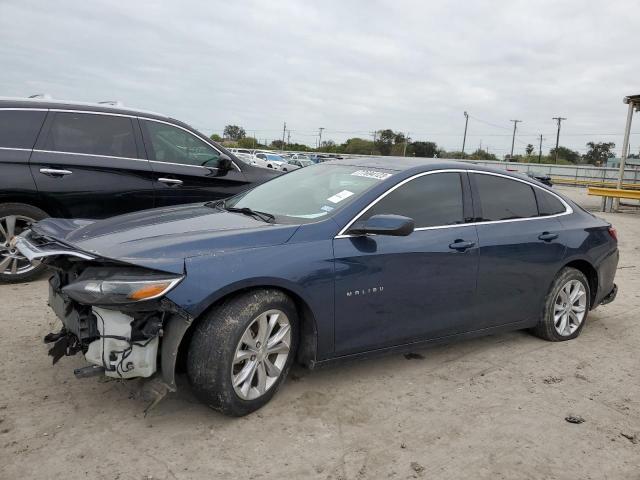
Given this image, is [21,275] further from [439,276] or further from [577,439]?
[577,439]

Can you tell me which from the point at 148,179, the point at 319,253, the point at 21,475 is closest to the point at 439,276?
the point at 319,253

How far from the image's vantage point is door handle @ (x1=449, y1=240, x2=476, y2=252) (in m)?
4.00

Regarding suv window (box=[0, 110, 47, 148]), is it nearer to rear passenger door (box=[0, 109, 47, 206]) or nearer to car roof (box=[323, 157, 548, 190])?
rear passenger door (box=[0, 109, 47, 206])

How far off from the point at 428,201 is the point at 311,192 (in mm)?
A: 854

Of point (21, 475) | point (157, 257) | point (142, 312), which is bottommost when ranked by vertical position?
point (21, 475)

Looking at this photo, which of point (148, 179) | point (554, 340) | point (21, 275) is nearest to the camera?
point (554, 340)

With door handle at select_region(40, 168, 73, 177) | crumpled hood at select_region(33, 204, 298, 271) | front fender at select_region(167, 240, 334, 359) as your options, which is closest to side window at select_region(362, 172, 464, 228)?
front fender at select_region(167, 240, 334, 359)

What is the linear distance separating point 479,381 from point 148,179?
4071 millimetres

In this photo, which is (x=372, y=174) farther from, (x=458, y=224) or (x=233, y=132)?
(x=233, y=132)

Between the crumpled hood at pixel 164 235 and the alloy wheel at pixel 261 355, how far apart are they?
1.50 ft

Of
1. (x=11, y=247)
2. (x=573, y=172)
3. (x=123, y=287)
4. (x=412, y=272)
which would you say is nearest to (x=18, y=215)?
(x=11, y=247)

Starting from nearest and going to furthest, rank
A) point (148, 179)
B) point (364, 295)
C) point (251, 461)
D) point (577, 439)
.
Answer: point (251, 461) → point (577, 439) → point (364, 295) → point (148, 179)

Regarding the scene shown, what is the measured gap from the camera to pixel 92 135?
593cm

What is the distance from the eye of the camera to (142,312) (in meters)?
2.90
